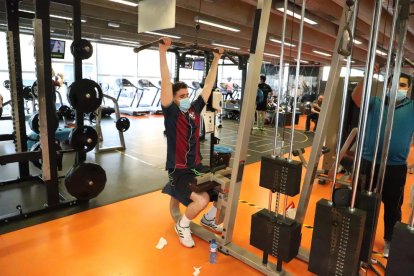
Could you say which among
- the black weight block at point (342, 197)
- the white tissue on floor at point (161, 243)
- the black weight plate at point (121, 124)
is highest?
the black weight block at point (342, 197)

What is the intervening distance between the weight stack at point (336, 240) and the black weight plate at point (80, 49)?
9.50 ft

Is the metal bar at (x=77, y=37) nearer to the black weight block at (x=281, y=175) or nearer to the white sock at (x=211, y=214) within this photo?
the white sock at (x=211, y=214)

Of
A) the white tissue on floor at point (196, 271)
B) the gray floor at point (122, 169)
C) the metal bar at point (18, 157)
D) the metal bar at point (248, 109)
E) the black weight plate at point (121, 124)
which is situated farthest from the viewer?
the black weight plate at point (121, 124)

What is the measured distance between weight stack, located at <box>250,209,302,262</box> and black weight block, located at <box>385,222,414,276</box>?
0.71 meters

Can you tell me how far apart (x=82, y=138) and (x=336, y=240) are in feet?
9.22

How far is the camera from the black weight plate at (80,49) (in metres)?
3.25

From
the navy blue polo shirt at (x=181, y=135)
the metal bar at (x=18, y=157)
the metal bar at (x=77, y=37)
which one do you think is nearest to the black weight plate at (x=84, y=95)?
the metal bar at (x=77, y=37)

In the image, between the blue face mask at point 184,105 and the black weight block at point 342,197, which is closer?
the black weight block at point 342,197

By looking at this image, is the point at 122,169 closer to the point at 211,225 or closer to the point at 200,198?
the point at 211,225

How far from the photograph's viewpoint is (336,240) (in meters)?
1.59

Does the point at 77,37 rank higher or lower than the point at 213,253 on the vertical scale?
higher

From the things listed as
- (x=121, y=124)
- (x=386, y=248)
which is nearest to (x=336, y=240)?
(x=386, y=248)

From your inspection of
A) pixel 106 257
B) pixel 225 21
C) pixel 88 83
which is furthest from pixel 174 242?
pixel 225 21

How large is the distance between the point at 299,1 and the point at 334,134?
2711 mm
